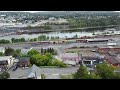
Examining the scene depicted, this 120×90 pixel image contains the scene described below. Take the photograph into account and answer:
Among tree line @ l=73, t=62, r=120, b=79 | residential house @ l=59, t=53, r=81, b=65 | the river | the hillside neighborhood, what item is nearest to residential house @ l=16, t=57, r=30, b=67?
the hillside neighborhood

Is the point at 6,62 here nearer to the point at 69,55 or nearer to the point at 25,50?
the point at 25,50

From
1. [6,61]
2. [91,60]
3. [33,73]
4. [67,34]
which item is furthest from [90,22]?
[6,61]

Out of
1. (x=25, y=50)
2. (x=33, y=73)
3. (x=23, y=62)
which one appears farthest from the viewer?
(x=25, y=50)

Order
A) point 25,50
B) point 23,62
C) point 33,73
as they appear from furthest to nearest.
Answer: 1. point 25,50
2. point 23,62
3. point 33,73

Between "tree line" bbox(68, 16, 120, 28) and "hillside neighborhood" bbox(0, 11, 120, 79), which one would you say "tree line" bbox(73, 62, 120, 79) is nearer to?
"hillside neighborhood" bbox(0, 11, 120, 79)

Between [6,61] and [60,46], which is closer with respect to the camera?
[6,61]

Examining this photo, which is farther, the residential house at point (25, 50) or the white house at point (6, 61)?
the residential house at point (25, 50)

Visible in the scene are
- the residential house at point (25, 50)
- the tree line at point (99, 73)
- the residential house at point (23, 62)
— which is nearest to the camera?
the tree line at point (99, 73)

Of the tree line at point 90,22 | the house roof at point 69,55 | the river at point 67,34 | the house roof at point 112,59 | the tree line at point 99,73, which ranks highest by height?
the tree line at point 90,22

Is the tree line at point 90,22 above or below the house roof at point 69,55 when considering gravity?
above

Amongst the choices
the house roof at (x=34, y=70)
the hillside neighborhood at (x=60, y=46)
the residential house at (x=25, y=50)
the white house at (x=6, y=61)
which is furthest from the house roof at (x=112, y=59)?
the white house at (x=6, y=61)

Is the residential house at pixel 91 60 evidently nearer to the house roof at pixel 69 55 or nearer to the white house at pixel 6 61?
the house roof at pixel 69 55
